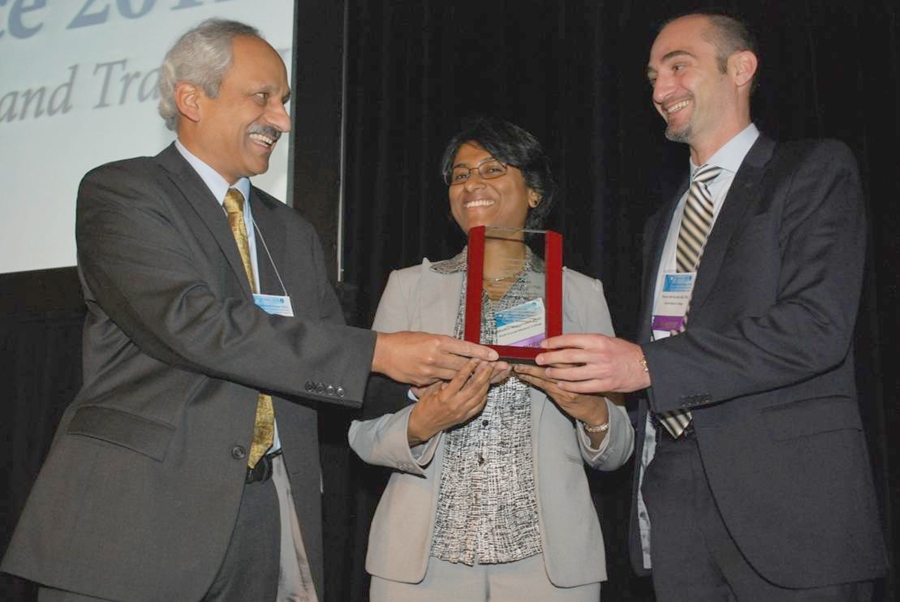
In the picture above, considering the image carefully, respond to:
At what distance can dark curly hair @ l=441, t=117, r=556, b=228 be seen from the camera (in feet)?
9.62

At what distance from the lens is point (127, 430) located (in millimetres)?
1935

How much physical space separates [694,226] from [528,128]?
1435 millimetres

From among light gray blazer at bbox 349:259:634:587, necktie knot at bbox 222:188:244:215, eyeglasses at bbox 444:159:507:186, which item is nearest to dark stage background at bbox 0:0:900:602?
eyeglasses at bbox 444:159:507:186

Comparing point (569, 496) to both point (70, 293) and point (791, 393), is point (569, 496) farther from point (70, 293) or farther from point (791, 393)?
point (70, 293)

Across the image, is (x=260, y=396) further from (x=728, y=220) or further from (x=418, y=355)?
(x=728, y=220)

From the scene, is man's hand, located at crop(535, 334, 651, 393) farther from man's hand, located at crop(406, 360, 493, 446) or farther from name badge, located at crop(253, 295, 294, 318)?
name badge, located at crop(253, 295, 294, 318)

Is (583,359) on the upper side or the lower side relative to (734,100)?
lower

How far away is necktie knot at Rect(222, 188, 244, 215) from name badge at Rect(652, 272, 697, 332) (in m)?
1.15

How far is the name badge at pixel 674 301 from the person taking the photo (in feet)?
7.74

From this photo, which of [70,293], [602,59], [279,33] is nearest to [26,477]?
[70,293]

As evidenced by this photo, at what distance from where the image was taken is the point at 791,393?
2.13m

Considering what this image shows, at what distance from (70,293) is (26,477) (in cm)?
108

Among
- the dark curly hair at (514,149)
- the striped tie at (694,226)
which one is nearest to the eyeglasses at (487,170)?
the dark curly hair at (514,149)

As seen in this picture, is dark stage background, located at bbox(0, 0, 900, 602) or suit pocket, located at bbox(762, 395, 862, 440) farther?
dark stage background, located at bbox(0, 0, 900, 602)
